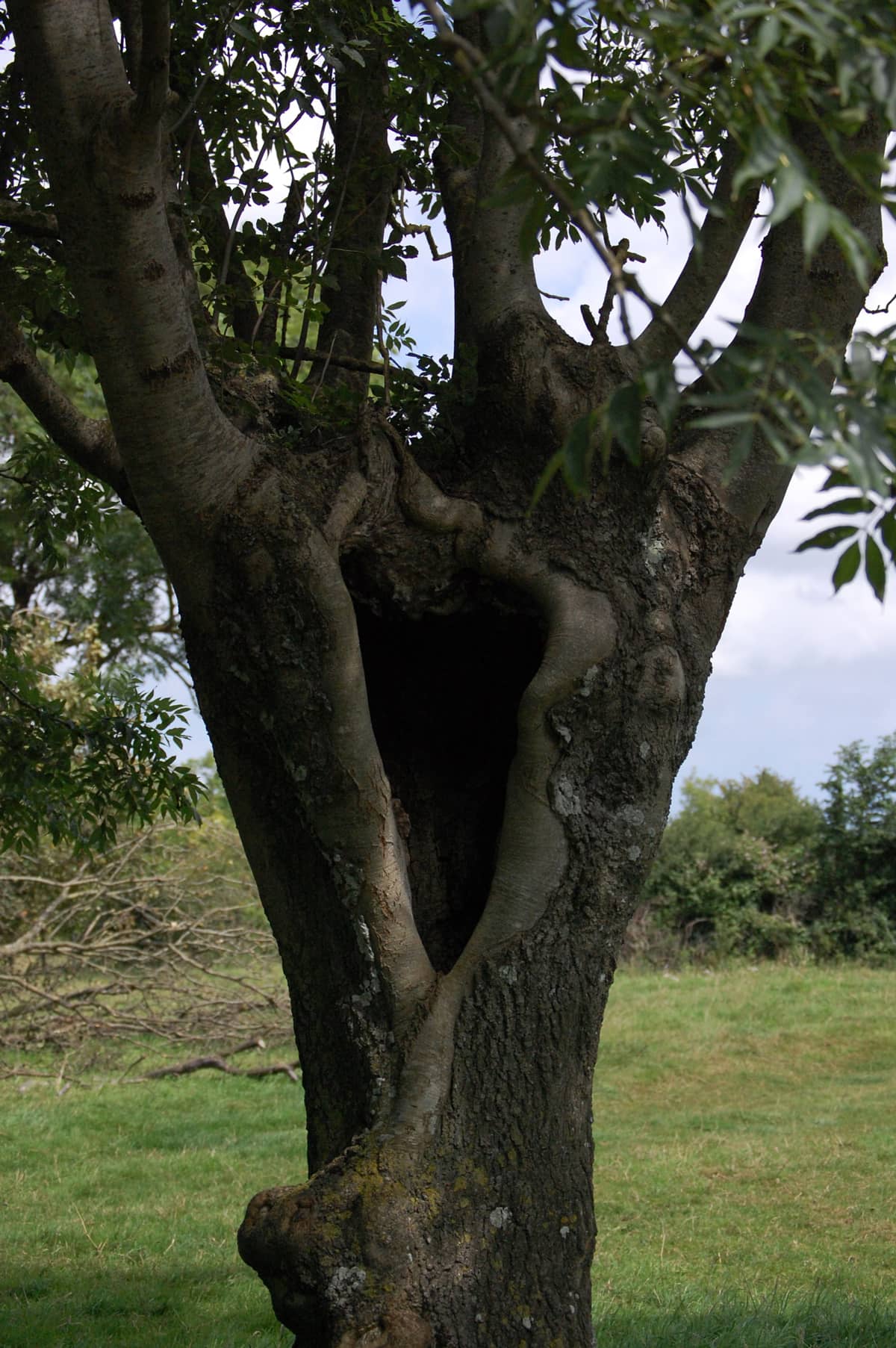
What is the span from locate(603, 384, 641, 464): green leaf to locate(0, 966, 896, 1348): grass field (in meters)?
4.12

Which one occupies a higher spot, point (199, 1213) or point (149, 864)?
point (149, 864)

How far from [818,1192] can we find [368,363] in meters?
5.75

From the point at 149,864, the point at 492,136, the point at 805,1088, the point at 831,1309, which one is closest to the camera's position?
the point at 492,136

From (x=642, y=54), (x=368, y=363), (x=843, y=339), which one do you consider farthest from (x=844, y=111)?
(x=642, y=54)

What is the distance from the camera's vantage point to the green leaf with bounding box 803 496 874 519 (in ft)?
5.43

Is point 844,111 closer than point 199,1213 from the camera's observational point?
Yes

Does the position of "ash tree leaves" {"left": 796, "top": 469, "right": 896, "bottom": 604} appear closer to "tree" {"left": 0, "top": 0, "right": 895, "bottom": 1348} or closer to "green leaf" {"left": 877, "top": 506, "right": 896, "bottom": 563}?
"green leaf" {"left": 877, "top": 506, "right": 896, "bottom": 563}

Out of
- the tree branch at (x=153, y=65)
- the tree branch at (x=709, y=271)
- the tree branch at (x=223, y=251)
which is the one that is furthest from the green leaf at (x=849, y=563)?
the tree branch at (x=223, y=251)

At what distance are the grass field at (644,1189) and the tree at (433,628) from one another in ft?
7.02

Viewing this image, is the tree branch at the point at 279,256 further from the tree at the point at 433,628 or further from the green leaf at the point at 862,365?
the green leaf at the point at 862,365

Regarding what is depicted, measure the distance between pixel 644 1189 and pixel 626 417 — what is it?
23.1 ft

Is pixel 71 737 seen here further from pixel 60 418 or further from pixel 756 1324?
pixel 756 1324

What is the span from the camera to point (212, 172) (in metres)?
5.09

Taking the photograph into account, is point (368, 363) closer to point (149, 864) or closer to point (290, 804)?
point (290, 804)
